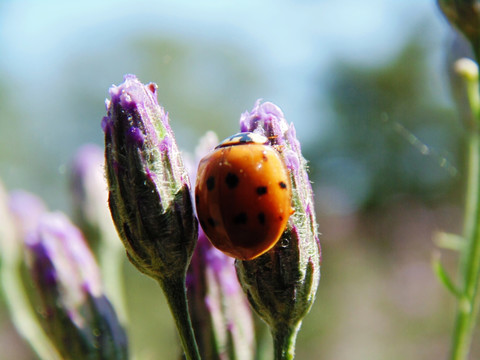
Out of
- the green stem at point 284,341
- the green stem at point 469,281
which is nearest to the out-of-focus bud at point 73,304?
A: the green stem at point 284,341

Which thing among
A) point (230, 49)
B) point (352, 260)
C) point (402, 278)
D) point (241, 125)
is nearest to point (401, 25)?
point (230, 49)

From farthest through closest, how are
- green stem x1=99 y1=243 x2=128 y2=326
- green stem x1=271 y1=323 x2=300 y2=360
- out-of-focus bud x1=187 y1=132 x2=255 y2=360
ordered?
1. green stem x1=99 y1=243 x2=128 y2=326
2. out-of-focus bud x1=187 y1=132 x2=255 y2=360
3. green stem x1=271 y1=323 x2=300 y2=360

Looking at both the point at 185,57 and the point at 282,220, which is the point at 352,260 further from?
the point at 185,57

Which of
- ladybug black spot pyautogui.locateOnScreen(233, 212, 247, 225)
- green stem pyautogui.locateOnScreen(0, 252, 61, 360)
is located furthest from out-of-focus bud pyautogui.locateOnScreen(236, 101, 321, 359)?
green stem pyautogui.locateOnScreen(0, 252, 61, 360)

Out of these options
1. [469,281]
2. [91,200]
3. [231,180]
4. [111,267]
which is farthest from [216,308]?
[91,200]

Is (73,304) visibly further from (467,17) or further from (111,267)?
(467,17)

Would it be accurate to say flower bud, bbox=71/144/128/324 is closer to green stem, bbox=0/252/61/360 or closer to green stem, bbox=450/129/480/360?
green stem, bbox=0/252/61/360
